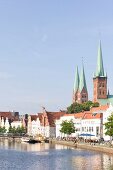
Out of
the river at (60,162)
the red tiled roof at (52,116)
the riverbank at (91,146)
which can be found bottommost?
the river at (60,162)

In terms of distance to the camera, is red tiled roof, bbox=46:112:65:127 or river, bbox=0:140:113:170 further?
red tiled roof, bbox=46:112:65:127

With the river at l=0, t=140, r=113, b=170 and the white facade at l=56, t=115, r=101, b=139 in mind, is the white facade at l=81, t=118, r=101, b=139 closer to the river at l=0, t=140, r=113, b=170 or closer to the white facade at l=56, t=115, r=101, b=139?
the white facade at l=56, t=115, r=101, b=139

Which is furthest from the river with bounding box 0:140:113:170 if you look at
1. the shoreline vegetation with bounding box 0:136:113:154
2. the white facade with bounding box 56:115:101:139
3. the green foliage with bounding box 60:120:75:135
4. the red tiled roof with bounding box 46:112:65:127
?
the red tiled roof with bounding box 46:112:65:127

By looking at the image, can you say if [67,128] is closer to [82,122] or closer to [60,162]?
[82,122]

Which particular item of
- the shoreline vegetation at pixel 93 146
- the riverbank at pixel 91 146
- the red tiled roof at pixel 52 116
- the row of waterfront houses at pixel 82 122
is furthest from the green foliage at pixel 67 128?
the red tiled roof at pixel 52 116

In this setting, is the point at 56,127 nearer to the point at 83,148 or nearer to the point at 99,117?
the point at 99,117

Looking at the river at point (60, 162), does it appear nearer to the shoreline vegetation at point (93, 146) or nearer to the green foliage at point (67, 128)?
the shoreline vegetation at point (93, 146)

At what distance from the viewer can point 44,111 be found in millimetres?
181875

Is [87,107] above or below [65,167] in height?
above

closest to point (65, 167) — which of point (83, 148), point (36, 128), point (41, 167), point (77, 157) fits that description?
point (41, 167)

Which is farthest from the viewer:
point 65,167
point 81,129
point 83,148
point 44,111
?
point 44,111

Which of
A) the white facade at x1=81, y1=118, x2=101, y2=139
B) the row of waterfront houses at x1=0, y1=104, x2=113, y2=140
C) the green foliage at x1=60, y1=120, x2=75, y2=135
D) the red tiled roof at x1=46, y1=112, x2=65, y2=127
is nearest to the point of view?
the row of waterfront houses at x1=0, y1=104, x2=113, y2=140

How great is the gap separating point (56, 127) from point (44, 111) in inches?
520

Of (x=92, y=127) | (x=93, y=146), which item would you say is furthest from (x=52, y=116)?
(x=93, y=146)
